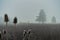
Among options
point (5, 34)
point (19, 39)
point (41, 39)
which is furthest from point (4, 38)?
point (41, 39)

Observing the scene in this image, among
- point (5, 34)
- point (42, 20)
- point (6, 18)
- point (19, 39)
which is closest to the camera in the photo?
point (6, 18)

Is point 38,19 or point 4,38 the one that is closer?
point 4,38

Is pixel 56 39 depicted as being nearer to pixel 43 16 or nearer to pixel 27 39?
pixel 27 39

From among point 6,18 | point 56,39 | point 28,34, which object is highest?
point 6,18

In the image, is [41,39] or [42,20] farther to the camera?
[42,20]

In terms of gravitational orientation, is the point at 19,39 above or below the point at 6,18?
below

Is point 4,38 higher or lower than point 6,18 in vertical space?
lower

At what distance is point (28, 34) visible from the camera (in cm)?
673

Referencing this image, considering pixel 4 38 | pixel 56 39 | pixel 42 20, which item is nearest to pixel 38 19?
pixel 42 20

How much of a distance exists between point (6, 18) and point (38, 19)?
65.1 metres

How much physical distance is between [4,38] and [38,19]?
64.4 m

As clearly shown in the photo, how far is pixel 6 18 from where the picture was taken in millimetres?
6367

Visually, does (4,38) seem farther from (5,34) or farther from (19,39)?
(19,39)

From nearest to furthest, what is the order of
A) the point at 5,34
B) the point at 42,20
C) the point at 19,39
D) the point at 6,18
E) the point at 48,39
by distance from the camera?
the point at 6,18, the point at 5,34, the point at 19,39, the point at 48,39, the point at 42,20
